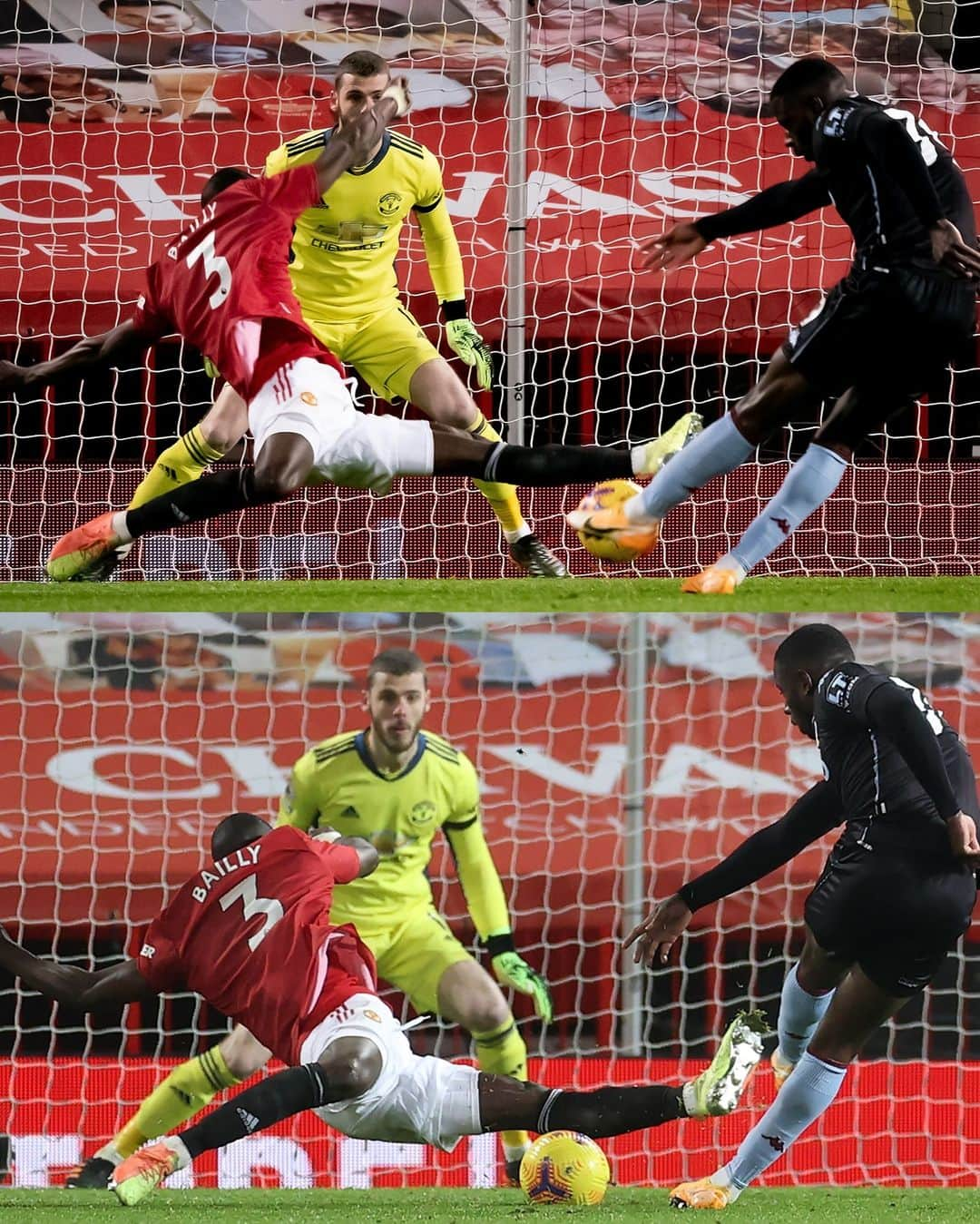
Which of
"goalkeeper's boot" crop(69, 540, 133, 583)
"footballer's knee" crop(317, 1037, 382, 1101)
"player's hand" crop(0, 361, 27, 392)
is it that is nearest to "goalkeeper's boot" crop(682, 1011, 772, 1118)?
"footballer's knee" crop(317, 1037, 382, 1101)

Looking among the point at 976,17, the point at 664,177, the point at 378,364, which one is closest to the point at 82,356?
the point at 378,364

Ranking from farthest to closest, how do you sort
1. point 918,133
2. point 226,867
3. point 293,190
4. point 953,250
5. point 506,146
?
point 506,146 < point 226,867 < point 293,190 < point 918,133 < point 953,250

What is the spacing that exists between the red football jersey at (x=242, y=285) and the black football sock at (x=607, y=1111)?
67.8 inches

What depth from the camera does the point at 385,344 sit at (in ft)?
13.1

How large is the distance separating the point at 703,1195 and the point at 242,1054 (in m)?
1.11

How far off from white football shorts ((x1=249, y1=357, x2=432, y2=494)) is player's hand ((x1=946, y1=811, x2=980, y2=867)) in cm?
138

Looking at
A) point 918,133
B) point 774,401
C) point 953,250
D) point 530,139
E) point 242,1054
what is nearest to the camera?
point 953,250

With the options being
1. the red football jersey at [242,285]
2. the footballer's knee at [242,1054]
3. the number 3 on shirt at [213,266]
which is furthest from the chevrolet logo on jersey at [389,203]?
the footballer's knee at [242,1054]

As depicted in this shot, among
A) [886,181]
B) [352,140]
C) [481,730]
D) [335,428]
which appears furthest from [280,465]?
[886,181]

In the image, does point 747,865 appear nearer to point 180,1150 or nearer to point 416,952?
point 416,952

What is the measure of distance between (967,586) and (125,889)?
7.65ft

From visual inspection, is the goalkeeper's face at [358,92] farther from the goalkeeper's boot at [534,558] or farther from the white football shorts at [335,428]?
the goalkeeper's boot at [534,558]

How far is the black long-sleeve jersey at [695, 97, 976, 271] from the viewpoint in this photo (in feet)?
10.4

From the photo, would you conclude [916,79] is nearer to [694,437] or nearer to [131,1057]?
[694,437]
